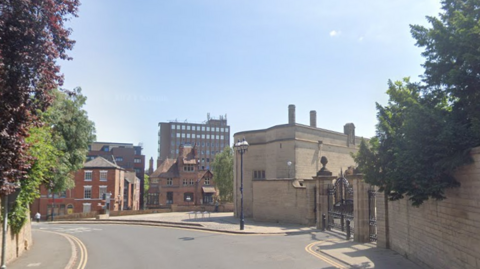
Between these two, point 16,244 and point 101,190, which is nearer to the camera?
point 16,244

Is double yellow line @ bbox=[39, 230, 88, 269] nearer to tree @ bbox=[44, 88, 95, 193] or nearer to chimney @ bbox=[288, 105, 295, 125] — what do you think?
tree @ bbox=[44, 88, 95, 193]

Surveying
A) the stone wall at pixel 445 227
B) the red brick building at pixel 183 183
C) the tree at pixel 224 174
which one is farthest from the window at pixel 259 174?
the red brick building at pixel 183 183

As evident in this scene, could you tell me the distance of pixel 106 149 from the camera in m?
93.0

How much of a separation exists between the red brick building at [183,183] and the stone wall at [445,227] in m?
54.9

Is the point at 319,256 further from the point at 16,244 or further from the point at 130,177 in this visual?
the point at 130,177

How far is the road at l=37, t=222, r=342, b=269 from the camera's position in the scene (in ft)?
41.1

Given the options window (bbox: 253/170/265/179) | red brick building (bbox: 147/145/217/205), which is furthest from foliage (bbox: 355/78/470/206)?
red brick building (bbox: 147/145/217/205)

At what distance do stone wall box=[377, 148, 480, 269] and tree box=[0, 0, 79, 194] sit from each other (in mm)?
9950

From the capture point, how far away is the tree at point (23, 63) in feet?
23.6

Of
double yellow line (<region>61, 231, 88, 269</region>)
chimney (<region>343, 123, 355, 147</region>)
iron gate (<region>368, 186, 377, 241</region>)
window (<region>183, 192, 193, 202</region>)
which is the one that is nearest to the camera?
double yellow line (<region>61, 231, 88, 269</region>)

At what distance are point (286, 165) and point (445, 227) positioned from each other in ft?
73.6

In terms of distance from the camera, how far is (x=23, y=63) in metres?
7.42

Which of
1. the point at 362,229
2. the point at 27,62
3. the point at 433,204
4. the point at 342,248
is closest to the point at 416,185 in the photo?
the point at 433,204

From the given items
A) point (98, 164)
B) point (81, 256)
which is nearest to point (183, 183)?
point (98, 164)
